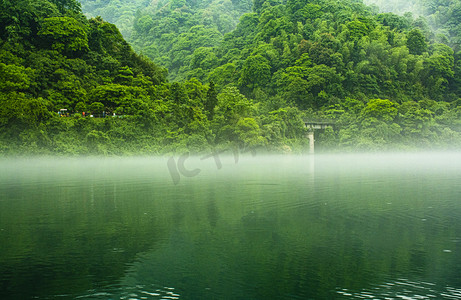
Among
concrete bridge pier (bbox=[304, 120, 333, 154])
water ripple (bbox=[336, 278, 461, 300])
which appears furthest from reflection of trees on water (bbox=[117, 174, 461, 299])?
concrete bridge pier (bbox=[304, 120, 333, 154])

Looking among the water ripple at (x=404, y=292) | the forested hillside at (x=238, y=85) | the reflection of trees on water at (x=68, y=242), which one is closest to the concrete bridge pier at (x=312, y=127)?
the forested hillside at (x=238, y=85)

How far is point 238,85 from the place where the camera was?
116312mm

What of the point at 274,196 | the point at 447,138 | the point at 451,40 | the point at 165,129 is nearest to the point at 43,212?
the point at 274,196

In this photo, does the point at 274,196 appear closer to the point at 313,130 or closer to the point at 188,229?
the point at 188,229

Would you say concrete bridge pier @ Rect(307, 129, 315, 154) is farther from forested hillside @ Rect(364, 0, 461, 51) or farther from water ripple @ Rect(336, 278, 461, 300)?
water ripple @ Rect(336, 278, 461, 300)

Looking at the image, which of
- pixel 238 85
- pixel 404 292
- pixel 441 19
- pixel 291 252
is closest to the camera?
pixel 404 292

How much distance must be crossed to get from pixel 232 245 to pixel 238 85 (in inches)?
4023

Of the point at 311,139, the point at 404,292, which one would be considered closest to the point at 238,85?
the point at 311,139

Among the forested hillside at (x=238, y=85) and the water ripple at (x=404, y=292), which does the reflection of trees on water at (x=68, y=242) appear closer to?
the water ripple at (x=404, y=292)

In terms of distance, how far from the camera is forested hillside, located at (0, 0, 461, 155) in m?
72.6

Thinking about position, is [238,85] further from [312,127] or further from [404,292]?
[404,292]

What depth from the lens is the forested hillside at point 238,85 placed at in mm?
72625

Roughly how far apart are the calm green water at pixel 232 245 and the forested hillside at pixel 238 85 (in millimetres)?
44749

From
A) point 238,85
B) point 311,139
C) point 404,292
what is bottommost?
point 404,292
